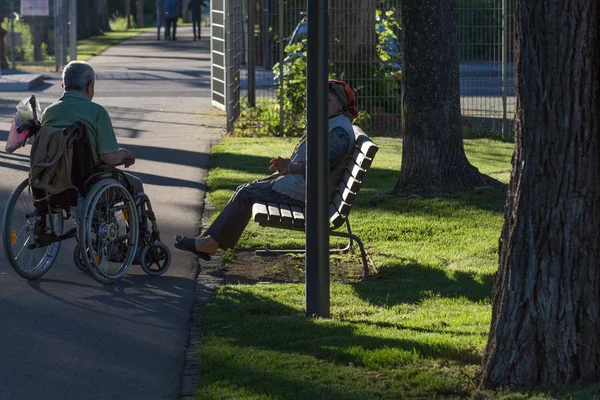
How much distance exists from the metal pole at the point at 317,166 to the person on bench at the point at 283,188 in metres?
1.62

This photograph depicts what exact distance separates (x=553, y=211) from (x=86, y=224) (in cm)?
331

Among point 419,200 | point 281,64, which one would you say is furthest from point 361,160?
point 281,64

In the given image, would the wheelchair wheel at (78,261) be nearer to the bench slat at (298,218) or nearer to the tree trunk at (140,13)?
the bench slat at (298,218)

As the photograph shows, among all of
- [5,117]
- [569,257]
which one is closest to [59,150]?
[569,257]

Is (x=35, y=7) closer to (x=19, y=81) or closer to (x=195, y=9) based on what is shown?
(x=19, y=81)

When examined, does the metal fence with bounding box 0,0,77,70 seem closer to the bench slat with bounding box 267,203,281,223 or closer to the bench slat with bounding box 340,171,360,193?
the bench slat with bounding box 340,171,360,193

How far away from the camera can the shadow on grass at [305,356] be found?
16.6 ft

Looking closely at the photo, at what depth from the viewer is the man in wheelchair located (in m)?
7.09

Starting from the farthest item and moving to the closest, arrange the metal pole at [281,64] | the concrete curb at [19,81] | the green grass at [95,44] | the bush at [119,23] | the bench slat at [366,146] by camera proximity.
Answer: the bush at [119,23] → the green grass at [95,44] → the concrete curb at [19,81] → the metal pole at [281,64] → the bench slat at [366,146]

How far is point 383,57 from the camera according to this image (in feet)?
52.7

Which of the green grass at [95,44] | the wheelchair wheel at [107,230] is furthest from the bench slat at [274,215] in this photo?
the green grass at [95,44]

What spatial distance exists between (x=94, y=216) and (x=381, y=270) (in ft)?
6.66

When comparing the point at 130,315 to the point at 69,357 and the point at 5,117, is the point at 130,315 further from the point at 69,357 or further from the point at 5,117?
the point at 5,117

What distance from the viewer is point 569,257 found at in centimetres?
469
